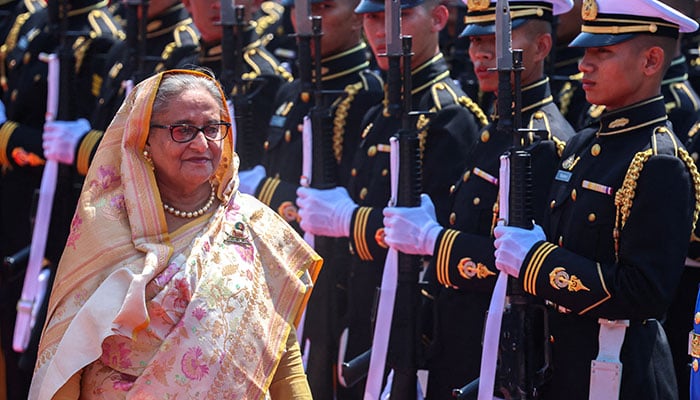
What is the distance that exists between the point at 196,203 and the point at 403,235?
1655 millimetres

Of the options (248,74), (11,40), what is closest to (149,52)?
(248,74)

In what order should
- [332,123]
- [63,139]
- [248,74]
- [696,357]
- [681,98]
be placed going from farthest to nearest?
[63,139] < [248,74] < [332,123] < [681,98] < [696,357]

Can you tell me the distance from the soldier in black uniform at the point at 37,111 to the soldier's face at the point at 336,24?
1.90 metres

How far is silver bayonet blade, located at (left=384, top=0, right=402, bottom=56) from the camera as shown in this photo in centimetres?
588

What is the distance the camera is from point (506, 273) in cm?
530

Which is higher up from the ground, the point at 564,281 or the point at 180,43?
the point at 180,43

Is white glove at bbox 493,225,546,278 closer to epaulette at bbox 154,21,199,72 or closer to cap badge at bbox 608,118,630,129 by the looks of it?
cap badge at bbox 608,118,630,129

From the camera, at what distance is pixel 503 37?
17.3 ft

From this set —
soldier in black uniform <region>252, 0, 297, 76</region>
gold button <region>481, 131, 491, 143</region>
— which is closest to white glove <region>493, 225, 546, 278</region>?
gold button <region>481, 131, 491, 143</region>

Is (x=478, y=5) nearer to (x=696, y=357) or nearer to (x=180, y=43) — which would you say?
(x=696, y=357)

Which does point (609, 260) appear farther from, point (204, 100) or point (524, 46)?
point (204, 100)

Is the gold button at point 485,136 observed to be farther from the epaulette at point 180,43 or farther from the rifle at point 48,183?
the rifle at point 48,183

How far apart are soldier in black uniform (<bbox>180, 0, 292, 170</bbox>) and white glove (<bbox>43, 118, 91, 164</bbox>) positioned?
2.87ft

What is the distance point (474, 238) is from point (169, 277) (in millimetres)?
1769
